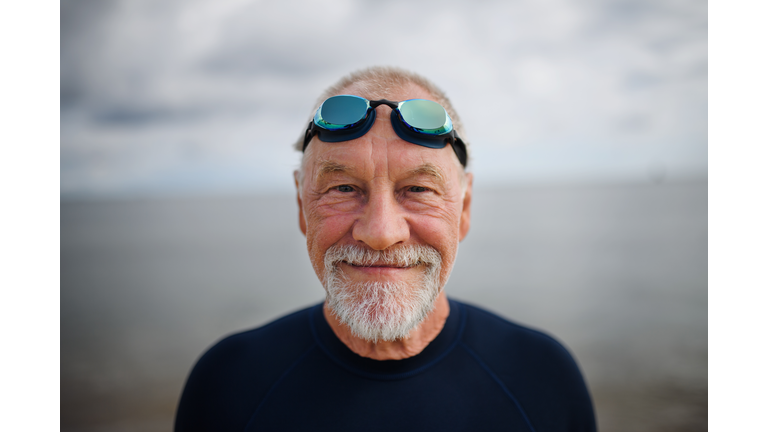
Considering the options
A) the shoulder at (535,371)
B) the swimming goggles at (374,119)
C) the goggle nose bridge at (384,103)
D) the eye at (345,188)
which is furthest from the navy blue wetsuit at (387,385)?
the goggle nose bridge at (384,103)

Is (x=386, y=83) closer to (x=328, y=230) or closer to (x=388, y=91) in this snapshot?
(x=388, y=91)

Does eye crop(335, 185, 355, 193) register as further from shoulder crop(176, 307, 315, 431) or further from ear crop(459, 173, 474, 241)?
shoulder crop(176, 307, 315, 431)

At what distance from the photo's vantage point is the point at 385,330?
1396 mm

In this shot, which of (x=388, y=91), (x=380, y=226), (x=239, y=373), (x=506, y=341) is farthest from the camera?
(x=506, y=341)

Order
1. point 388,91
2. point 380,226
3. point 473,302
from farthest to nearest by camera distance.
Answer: point 473,302
point 388,91
point 380,226

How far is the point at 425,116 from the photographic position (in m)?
1.44

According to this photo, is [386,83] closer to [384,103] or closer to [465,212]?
[384,103]

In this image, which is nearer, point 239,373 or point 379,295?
point 379,295

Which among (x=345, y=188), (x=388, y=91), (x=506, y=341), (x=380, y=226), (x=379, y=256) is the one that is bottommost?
(x=506, y=341)

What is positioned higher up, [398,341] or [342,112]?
[342,112]

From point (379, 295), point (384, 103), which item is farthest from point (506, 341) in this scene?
point (384, 103)

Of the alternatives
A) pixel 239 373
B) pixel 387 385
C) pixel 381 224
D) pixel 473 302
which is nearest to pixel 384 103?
pixel 381 224

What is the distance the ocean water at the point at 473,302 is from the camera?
5672 mm

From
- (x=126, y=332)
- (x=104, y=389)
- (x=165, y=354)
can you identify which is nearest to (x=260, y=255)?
(x=126, y=332)
